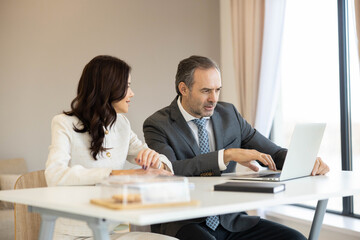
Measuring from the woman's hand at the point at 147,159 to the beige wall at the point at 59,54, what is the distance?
304 cm

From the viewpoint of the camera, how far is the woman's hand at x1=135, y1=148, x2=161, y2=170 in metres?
1.99

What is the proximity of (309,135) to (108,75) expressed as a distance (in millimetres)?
908

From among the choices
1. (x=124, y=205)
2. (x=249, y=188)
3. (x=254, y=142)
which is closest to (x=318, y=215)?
(x=254, y=142)

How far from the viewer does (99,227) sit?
1351mm

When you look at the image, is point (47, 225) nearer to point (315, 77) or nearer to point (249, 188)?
point (249, 188)

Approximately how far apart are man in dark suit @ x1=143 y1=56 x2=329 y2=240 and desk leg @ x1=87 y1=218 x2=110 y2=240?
0.87 metres

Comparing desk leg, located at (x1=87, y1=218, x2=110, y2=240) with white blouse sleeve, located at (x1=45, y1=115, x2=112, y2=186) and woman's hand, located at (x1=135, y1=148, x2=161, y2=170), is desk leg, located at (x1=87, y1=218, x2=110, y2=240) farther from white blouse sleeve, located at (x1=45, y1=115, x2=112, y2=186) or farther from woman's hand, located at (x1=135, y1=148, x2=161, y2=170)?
woman's hand, located at (x1=135, y1=148, x2=161, y2=170)

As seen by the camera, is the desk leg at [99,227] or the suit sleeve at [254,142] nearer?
the desk leg at [99,227]

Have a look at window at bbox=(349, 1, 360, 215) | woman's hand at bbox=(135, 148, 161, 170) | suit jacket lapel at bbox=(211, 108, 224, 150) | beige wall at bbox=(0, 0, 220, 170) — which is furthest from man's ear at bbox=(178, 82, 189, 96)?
beige wall at bbox=(0, 0, 220, 170)

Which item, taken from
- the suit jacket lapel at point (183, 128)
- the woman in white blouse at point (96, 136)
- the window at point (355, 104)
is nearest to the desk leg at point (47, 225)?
the woman in white blouse at point (96, 136)

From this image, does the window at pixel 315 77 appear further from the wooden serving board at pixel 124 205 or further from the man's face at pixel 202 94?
the wooden serving board at pixel 124 205

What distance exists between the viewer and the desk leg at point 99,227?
135 centimetres

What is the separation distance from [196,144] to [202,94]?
30 centimetres

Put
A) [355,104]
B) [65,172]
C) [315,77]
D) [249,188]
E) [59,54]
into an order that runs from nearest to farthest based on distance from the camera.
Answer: [249,188] → [65,172] → [355,104] → [315,77] → [59,54]
